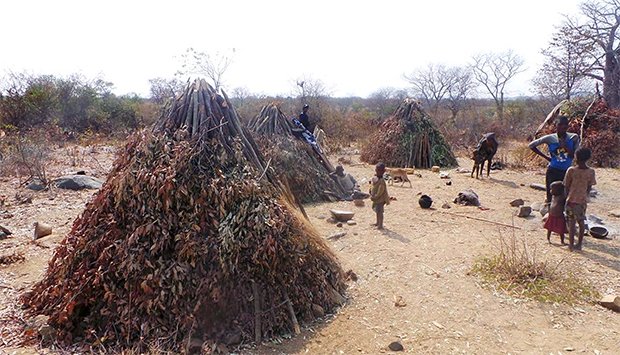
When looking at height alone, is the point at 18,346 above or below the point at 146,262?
below

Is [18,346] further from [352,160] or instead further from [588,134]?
[588,134]

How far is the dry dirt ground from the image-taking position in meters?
3.34

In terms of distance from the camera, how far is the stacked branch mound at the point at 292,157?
327 inches

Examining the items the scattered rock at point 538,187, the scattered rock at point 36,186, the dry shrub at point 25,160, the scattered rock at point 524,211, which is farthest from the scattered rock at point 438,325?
the dry shrub at point 25,160

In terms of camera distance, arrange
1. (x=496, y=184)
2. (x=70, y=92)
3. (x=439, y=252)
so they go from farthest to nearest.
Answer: (x=70, y=92) < (x=496, y=184) < (x=439, y=252)

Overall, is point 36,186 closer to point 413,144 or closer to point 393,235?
point 393,235

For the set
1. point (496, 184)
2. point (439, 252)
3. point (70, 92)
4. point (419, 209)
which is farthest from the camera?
point (70, 92)

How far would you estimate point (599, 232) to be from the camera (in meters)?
5.77

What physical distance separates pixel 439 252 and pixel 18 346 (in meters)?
4.45

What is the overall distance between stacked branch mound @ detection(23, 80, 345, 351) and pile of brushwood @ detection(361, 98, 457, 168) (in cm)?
911

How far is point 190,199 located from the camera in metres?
3.51

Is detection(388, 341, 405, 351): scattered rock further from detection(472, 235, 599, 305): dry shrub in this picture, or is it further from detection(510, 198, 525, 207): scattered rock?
detection(510, 198, 525, 207): scattered rock

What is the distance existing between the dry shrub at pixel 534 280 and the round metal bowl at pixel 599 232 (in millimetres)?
1576

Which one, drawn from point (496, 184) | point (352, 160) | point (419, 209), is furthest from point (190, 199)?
point (352, 160)
